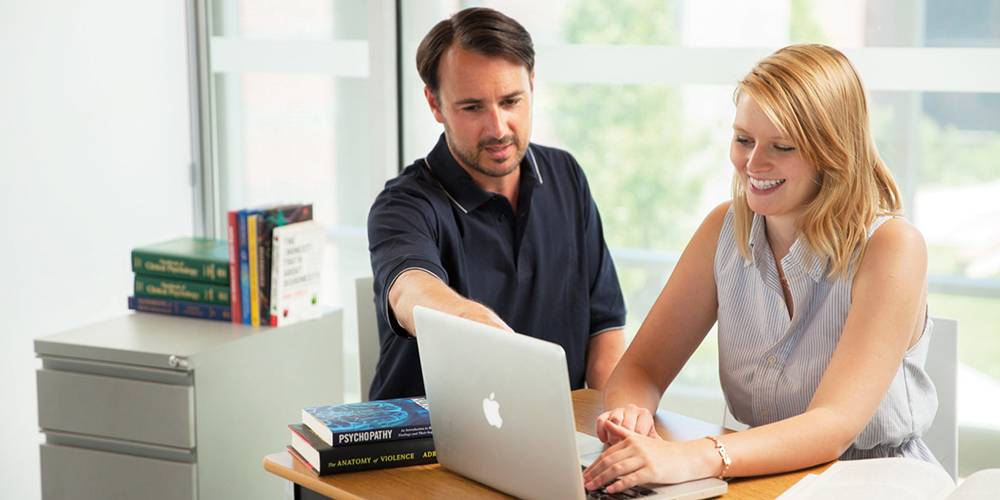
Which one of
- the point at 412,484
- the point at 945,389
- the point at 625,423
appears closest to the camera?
the point at 412,484

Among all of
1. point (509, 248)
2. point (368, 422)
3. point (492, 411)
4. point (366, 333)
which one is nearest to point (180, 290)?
point (366, 333)

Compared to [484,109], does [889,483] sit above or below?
below

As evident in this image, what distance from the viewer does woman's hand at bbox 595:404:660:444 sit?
1.49 metres

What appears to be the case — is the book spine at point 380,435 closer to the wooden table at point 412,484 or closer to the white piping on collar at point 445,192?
the wooden table at point 412,484

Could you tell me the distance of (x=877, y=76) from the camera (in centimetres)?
275

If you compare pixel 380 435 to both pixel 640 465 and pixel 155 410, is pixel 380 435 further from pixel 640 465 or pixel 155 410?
pixel 155 410

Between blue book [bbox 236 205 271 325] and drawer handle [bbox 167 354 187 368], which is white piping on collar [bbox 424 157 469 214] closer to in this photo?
blue book [bbox 236 205 271 325]

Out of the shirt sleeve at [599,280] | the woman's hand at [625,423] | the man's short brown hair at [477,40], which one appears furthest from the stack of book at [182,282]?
the woman's hand at [625,423]

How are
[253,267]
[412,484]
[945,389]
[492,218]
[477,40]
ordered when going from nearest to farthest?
[412,484] → [945,389] → [477,40] → [492,218] → [253,267]

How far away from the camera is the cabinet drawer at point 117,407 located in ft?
7.38

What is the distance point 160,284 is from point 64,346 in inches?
14.7

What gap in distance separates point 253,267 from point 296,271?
12cm

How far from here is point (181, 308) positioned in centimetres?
263

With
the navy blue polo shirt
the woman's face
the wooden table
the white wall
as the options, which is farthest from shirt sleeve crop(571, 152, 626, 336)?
the white wall
